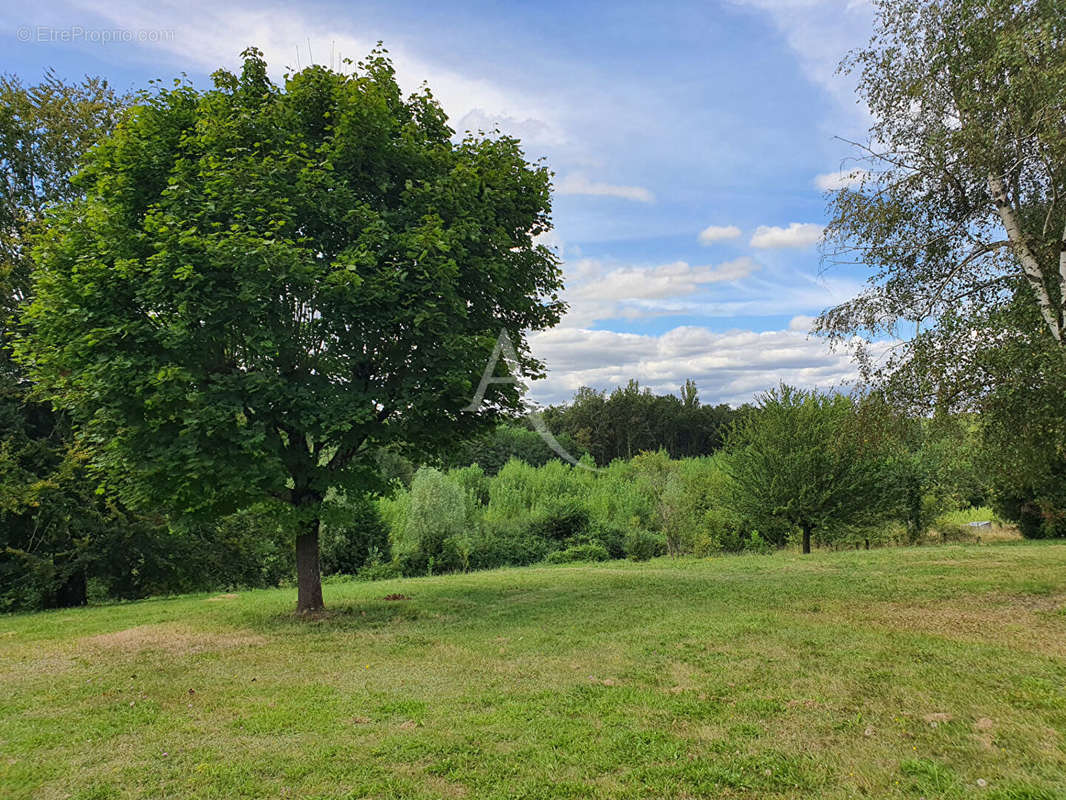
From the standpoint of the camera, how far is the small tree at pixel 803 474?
22156 millimetres

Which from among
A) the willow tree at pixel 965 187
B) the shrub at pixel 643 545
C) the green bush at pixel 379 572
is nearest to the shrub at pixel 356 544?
the green bush at pixel 379 572

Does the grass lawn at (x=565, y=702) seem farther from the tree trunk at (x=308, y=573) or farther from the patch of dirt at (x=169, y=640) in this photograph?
the tree trunk at (x=308, y=573)

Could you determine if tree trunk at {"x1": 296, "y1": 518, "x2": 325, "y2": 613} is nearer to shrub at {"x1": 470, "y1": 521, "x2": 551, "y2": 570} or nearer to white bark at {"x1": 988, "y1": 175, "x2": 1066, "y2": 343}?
white bark at {"x1": 988, "y1": 175, "x2": 1066, "y2": 343}

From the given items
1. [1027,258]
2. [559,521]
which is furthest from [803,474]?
[559,521]

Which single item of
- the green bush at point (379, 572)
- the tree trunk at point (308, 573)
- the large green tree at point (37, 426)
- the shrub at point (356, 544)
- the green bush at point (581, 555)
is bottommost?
the green bush at point (581, 555)

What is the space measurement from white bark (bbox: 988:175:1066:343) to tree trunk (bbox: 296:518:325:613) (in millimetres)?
12857

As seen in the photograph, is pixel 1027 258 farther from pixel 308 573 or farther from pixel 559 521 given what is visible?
pixel 559 521

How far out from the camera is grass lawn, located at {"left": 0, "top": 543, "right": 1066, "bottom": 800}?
4535 millimetres

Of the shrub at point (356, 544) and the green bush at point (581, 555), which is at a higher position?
the shrub at point (356, 544)

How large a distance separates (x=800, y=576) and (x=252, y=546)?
1624 centimetres

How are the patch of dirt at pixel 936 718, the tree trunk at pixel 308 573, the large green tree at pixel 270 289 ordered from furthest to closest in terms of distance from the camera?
the tree trunk at pixel 308 573 → the large green tree at pixel 270 289 → the patch of dirt at pixel 936 718

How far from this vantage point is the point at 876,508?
2288 cm


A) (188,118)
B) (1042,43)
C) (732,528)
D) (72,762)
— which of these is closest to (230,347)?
(188,118)

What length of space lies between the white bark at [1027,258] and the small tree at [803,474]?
38.0ft
